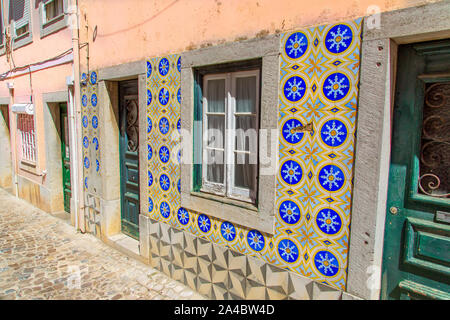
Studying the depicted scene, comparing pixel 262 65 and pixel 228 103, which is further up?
pixel 262 65

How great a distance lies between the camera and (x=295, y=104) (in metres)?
2.75

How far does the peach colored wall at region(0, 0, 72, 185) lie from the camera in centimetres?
617

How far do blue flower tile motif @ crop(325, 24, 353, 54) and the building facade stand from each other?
17 millimetres

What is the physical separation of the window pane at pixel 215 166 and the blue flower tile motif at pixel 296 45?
1380 mm

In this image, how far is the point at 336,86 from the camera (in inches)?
A: 98.3

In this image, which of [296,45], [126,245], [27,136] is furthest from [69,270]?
[27,136]

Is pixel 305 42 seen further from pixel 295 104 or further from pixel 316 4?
pixel 295 104

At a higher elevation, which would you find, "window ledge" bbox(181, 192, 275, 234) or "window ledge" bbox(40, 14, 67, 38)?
"window ledge" bbox(40, 14, 67, 38)

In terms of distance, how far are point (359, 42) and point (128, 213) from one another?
4.50 metres

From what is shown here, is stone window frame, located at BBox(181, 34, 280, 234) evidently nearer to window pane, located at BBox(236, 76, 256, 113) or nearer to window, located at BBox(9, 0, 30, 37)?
window pane, located at BBox(236, 76, 256, 113)

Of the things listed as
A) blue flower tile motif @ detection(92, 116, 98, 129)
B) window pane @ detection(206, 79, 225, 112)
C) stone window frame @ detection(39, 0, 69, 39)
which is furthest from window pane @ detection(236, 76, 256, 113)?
stone window frame @ detection(39, 0, 69, 39)

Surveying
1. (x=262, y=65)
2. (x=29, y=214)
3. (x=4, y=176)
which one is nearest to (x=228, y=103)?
(x=262, y=65)

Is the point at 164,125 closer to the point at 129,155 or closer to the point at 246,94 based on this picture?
the point at 246,94

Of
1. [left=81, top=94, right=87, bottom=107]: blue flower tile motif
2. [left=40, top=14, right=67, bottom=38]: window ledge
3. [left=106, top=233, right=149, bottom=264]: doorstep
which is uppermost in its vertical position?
[left=40, top=14, right=67, bottom=38]: window ledge
